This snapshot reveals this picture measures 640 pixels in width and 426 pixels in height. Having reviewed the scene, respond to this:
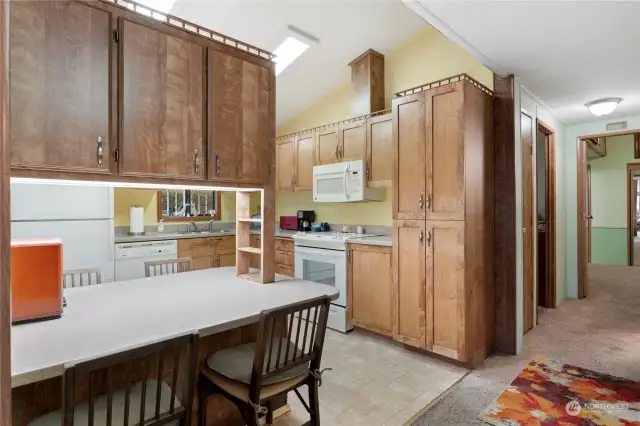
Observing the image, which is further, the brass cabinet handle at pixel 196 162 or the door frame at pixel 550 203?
the door frame at pixel 550 203

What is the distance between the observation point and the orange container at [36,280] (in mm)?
1319

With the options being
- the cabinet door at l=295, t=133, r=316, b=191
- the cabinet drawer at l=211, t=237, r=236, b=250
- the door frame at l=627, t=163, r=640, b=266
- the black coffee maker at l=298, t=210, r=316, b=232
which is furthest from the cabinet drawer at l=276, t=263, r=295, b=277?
the door frame at l=627, t=163, r=640, b=266

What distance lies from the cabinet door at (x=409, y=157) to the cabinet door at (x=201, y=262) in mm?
2598

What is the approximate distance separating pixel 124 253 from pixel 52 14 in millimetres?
3067

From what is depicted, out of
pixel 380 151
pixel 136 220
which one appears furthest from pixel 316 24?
pixel 136 220

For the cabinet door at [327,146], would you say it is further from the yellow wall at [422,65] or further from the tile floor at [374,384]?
the tile floor at [374,384]

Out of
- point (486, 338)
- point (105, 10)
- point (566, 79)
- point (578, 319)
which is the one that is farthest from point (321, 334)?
point (578, 319)

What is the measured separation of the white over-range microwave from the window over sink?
187 centimetres

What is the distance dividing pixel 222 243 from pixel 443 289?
2959 millimetres

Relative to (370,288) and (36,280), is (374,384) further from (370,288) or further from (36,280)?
(36,280)

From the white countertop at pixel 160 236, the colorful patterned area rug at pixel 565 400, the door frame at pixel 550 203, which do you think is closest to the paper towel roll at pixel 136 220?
the white countertop at pixel 160 236

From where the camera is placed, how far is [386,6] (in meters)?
3.51

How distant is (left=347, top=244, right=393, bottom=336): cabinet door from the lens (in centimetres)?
332

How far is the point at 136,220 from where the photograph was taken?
432 centimetres
